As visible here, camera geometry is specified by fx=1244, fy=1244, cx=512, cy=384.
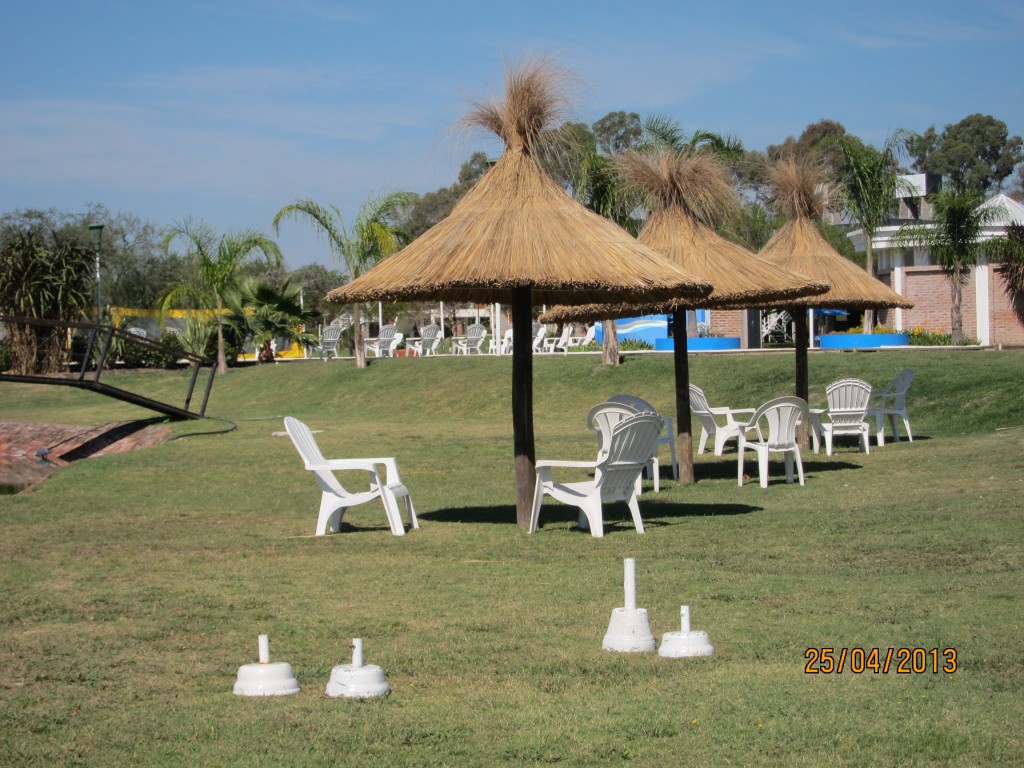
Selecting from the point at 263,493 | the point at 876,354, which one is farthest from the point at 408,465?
the point at 876,354

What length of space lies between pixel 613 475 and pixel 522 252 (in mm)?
1991

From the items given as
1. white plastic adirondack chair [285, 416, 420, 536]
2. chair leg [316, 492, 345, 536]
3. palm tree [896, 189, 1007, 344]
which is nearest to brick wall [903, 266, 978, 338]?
palm tree [896, 189, 1007, 344]

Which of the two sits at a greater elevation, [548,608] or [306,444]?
[306,444]

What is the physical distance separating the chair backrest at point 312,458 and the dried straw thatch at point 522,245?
3.93 feet

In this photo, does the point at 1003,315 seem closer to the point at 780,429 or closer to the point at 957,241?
the point at 957,241

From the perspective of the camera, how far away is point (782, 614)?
6.81 m

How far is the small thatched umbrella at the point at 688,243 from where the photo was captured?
1408 centimetres

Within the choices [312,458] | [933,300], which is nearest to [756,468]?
[312,458]

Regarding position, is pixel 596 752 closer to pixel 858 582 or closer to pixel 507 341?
pixel 858 582

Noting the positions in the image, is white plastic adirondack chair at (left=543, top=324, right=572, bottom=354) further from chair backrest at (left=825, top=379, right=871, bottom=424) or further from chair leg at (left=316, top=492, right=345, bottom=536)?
chair leg at (left=316, top=492, right=345, bottom=536)

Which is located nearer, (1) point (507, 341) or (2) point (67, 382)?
(2) point (67, 382)

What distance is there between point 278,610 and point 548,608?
62.2 inches

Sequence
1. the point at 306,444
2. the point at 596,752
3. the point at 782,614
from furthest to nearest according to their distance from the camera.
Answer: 1. the point at 306,444
2. the point at 782,614
3. the point at 596,752

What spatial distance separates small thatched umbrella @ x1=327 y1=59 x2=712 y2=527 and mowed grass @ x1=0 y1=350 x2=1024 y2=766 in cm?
194
